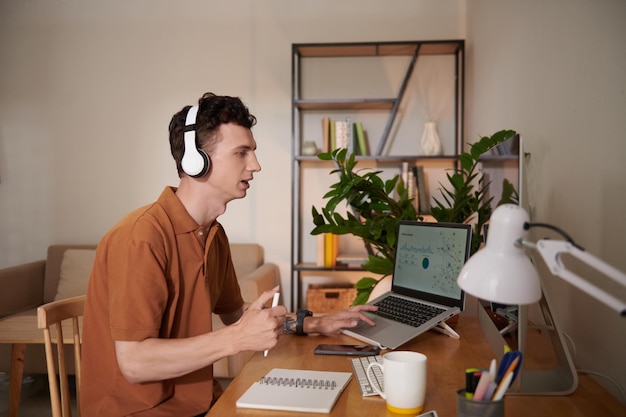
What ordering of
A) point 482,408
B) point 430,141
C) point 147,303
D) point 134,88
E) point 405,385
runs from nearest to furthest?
1. point 482,408
2. point 405,385
3. point 147,303
4. point 430,141
5. point 134,88

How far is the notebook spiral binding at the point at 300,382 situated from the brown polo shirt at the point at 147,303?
10.2 inches

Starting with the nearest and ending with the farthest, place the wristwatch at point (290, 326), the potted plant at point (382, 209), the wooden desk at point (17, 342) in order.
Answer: the wristwatch at point (290, 326) → the potted plant at point (382, 209) → the wooden desk at point (17, 342)

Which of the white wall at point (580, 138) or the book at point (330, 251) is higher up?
the white wall at point (580, 138)

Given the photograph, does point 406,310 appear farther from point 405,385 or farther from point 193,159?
point 193,159

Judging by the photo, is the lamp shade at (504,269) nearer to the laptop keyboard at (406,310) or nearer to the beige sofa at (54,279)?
the laptop keyboard at (406,310)

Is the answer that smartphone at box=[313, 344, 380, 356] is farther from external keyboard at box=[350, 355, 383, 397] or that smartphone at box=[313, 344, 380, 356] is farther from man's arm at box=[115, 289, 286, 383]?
man's arm at box=[115, 289, 286, 383]

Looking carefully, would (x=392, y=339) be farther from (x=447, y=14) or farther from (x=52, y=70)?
(x=52, y=70)

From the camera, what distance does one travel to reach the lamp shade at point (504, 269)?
751 mm

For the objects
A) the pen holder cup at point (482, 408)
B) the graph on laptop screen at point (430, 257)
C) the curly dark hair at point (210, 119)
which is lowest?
→ the pen holder cup at point (482, 408)

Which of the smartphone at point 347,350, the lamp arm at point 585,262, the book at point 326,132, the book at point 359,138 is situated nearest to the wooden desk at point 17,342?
the smartphone at point 347,350

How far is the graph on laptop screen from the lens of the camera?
158cm

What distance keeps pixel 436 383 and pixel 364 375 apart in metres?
0.15

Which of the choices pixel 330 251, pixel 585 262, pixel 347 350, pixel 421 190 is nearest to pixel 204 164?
pixel 347 350

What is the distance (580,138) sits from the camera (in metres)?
1.46
